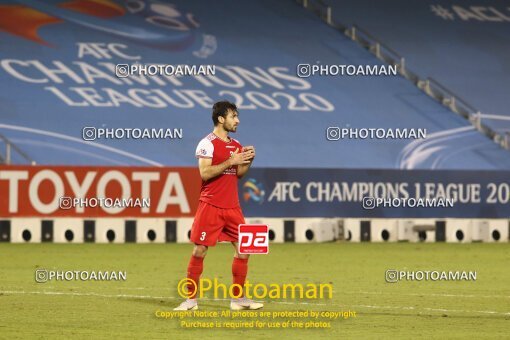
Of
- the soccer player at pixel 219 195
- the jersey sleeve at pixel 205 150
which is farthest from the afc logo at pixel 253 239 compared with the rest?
the jersey sleeve at pixel 205 150

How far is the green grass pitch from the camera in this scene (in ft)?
33.7

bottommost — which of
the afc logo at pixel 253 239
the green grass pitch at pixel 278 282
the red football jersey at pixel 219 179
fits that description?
the green grass pitch at pixel 278 282

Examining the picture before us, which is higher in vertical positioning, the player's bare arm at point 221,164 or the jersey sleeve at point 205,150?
the jersey sleeve at point 205,150

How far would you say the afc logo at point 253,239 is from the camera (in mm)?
11719

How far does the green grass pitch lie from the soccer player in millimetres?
394

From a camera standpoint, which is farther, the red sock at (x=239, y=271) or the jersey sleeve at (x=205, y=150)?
the red sock at (x=239, y=271)

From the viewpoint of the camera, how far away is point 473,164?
1136 inches

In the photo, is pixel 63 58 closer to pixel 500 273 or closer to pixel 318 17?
pixel 318 17

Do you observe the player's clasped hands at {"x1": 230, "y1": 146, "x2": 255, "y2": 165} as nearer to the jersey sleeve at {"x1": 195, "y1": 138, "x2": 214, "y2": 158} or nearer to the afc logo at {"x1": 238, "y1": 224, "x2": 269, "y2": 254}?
the jersey sleeve at {"x1": 195, "y1": 138, "x2": 214, "y2": 158}

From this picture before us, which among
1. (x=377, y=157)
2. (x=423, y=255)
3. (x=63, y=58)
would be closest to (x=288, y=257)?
(x=423, y=255)

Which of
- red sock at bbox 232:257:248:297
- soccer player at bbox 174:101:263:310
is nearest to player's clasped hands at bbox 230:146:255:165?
soccer player at bbox 174:101:263:310

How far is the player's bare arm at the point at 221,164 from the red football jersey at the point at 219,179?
77mm

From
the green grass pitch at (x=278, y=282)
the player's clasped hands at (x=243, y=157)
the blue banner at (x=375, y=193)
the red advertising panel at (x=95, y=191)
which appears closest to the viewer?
the green grass pitch at (x=278, y=282)

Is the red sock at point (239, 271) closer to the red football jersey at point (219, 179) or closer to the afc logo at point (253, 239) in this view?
the afc logo at point (253, 239)
